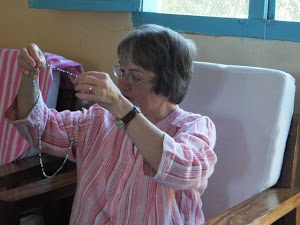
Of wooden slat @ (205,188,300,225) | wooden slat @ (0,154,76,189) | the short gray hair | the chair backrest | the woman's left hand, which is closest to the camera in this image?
the woman's left hand

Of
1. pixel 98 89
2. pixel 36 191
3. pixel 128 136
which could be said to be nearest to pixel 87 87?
pixel 98 89

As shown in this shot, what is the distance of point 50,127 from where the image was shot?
148cm

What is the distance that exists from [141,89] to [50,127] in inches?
10.6

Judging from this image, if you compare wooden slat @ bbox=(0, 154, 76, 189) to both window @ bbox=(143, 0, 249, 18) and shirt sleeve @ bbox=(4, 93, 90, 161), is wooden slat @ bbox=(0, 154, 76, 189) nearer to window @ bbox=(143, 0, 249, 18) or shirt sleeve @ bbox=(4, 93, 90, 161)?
shirt sleeve @ bbox=(4, 93, 90, 161)

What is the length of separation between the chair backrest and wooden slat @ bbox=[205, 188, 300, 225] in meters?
0.05

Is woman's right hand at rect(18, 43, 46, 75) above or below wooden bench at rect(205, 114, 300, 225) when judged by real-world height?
above

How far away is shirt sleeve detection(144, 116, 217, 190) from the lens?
4.05ft

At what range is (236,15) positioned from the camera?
6.23 ft

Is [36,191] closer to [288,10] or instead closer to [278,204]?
[278,204]

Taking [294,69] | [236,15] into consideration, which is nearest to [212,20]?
[236,15]

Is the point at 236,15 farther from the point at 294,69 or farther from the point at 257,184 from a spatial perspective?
the point at 257,184

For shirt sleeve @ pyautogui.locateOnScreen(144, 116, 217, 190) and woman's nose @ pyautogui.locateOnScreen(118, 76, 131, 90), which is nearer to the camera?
shirt sleeve @ pyautogui.locateOnScreen(144, 116, 217, 190)

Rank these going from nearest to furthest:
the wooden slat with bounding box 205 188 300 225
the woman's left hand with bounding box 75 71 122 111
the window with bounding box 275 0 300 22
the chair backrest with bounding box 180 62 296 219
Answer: the woman's left hand with bounding box 75 71 122 111 → the wooden slat with bounding box 205 188 300 225 → the chair backrest with bounding box 180 62 296 219 → the window with bounding box 275 0 300 22

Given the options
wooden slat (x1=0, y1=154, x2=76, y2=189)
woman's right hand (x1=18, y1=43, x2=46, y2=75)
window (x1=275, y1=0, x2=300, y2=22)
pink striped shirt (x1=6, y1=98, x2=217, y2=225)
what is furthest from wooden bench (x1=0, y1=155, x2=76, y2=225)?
window (x1=275, y1=0, x2=300, y2=22)
